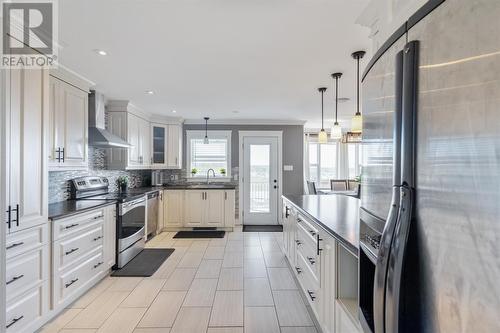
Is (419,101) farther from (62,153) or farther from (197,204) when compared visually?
(197,204)

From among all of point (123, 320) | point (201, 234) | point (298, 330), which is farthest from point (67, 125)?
point (298, 330)

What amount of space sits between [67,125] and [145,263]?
2.00 m

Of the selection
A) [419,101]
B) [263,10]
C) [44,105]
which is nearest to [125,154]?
[44,105]

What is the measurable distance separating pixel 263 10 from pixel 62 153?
8.47 feet

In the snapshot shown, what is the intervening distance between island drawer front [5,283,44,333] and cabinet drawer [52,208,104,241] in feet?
1.38

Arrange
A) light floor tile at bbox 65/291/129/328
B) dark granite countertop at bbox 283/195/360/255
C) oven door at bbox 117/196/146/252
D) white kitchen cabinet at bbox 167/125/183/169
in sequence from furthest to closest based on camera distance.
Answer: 1. white kitchen cabinet at bbox 167/125/183/169
2. oven door at bbox 117/196/146/252
3. light floor tile at bbox 65/291/129/328
4. dark granite countertop at bbox 283/195/360/255

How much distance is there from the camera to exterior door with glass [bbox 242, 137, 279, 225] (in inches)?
234

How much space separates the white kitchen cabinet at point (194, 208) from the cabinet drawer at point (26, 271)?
10.4 feet

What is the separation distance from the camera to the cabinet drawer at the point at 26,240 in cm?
175

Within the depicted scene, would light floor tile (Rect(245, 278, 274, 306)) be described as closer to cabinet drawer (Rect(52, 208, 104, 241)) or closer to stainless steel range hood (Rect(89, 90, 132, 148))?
cabinet drawer (Rect(52, 208, 104, 241))

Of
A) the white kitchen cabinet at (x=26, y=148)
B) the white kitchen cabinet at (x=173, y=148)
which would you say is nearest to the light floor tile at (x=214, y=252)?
the white kitchen cabinet at (x=173, y=148)

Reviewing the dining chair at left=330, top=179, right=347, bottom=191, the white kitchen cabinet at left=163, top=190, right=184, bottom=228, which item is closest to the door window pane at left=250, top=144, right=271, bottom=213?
the white kitchen cabinet at left=163, top=190, right=184, bottom=228

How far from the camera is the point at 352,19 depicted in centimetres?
186

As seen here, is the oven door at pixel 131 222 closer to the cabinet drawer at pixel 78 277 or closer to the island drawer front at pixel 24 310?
the cabinet drawer at pixel 78 277
